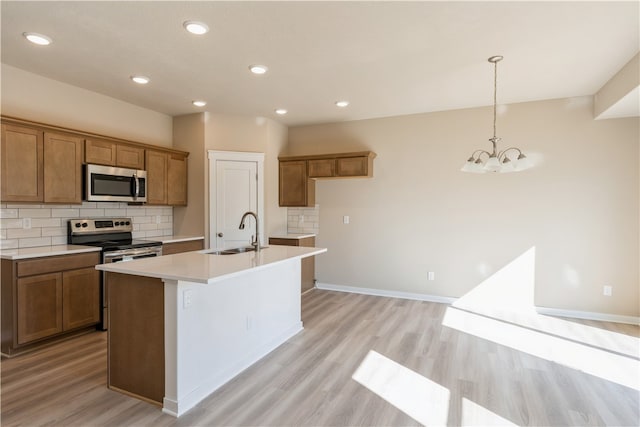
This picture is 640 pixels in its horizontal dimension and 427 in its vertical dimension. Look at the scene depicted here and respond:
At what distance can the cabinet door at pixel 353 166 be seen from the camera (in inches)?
194

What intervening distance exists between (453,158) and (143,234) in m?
4.36

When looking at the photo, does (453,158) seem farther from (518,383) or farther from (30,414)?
(30,414)

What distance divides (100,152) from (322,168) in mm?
2857

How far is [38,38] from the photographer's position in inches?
108

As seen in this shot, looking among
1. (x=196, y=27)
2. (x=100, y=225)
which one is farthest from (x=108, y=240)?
(x=196, y=27)

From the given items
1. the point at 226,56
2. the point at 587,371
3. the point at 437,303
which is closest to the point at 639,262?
the point at 587,371

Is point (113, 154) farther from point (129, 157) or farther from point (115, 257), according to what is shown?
point (115, 257)

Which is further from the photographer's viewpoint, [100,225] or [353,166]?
[353,166]

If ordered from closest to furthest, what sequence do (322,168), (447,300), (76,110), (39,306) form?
(39,306) < (76,110) < (447,300) < (322,168)

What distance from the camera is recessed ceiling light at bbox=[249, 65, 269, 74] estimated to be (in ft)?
10.8

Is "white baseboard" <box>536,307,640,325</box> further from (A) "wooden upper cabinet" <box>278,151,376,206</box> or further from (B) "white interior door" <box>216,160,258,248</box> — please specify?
(B) "white interior door" <box>216,160,258,248</box>

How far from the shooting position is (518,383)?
2584 mm

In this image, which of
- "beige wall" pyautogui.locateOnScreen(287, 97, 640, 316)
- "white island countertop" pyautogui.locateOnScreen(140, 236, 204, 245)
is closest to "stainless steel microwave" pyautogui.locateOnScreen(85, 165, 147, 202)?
"white island countertop" pyautogui.locateOnScreen(140, 236, 204, 245)

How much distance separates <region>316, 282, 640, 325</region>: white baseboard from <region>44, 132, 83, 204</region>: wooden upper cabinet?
356cm
